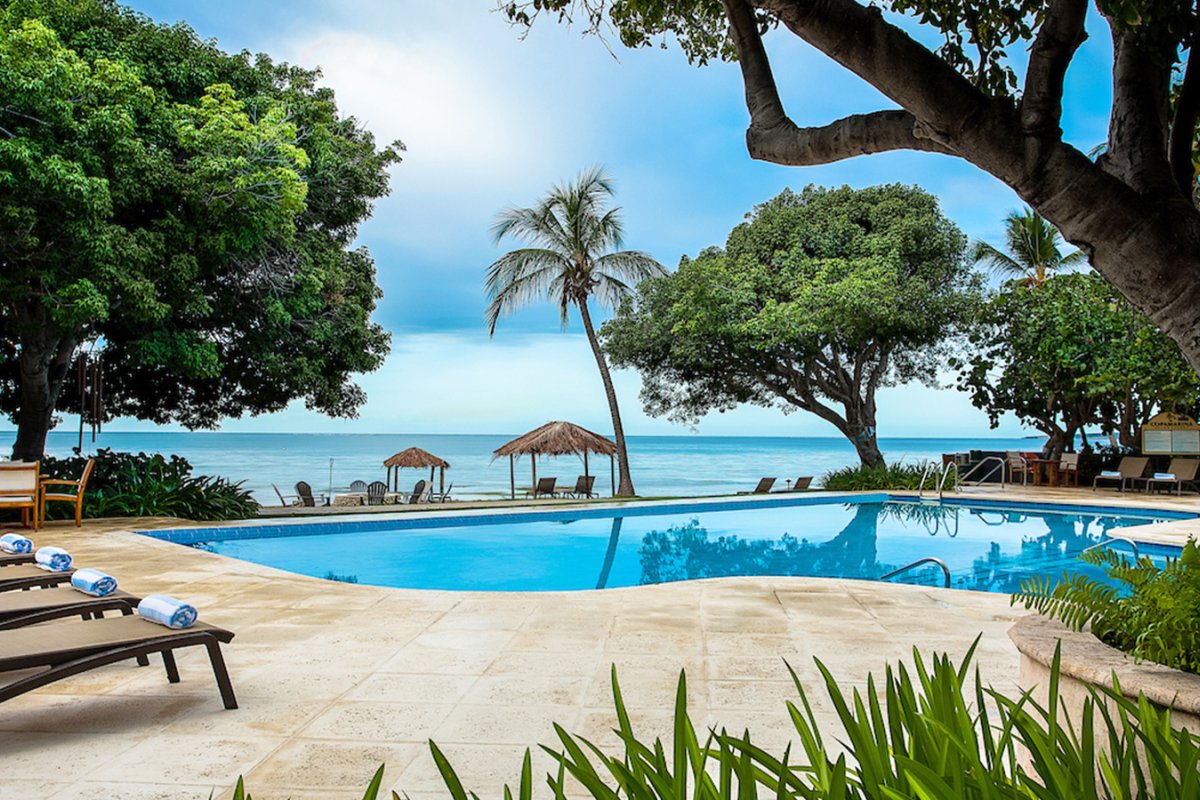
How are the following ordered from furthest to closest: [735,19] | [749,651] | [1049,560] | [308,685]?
1. [1049,560]
2. [749,651]
3. [308,685]
4. [735,19]

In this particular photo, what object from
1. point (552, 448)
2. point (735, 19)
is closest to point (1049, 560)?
point (735, 19)

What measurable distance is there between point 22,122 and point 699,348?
A: 13.9 metres

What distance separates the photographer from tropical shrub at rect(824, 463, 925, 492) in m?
18.2

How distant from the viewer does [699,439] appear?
86.8 metres

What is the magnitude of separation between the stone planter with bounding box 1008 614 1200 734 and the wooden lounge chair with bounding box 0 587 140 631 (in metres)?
3.77

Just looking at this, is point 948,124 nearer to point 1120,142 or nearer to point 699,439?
point 1120,142

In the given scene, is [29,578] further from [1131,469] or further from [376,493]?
[1131,469]

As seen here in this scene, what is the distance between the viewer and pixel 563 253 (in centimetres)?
1869

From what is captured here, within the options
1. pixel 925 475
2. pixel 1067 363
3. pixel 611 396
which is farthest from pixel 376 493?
pixel 1067 363

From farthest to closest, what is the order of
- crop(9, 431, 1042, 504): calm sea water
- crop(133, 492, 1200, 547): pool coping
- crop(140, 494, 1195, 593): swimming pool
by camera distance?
crop(9, 431, 1042, 504): calm sea water → crop(133, 492, 1200, 547): pool coping → crop(140, 494, 1195, 593): swimming pool

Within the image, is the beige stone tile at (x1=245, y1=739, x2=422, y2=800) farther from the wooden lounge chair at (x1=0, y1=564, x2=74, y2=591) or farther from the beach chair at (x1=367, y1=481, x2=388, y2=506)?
the beach chair at (x1=367, y1=481, x2=388, y2=506)

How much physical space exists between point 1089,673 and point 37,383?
13032mm

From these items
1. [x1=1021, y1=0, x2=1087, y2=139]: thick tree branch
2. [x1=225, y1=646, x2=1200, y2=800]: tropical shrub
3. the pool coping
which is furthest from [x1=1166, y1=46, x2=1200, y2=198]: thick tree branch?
the pool coping

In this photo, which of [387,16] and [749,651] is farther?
[387,16]
